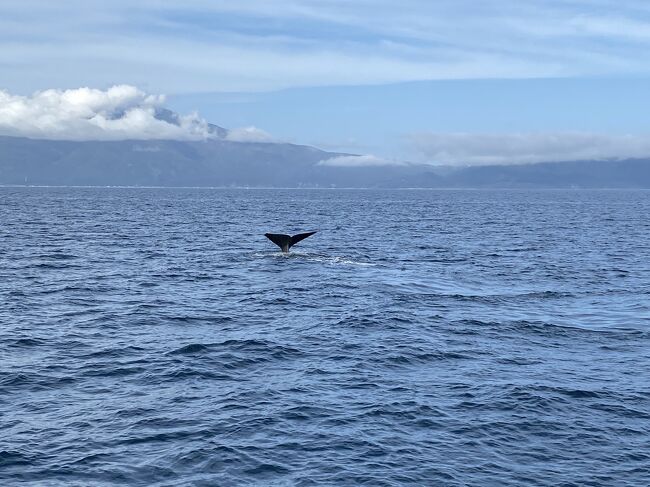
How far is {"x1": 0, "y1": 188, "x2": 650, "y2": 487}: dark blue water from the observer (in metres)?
21.5

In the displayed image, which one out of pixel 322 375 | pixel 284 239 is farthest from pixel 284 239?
pixel 322 375

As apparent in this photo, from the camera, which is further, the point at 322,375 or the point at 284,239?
the point at 284,239

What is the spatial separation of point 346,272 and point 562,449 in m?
37.1

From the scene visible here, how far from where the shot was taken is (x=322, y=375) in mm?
30078

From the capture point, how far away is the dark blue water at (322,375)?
21.5 m

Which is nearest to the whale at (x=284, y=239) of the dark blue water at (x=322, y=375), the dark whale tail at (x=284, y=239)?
the dark whale tail at (x=284, y=239)

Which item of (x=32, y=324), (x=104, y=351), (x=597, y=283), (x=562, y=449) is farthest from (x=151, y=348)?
(x=597, y=283)

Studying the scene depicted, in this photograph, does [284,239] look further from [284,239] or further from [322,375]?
[322,375]

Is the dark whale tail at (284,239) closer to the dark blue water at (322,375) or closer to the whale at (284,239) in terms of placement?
the whale at (284,239)

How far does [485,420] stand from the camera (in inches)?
984

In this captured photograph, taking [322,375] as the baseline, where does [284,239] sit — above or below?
above

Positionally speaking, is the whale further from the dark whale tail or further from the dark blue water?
the dark blue water

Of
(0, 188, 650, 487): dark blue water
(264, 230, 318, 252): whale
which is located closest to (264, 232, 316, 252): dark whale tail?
(264, 230, 318, 252): whale

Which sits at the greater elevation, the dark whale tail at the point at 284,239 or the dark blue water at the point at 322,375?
the dark whale tail at the point at 284,239
